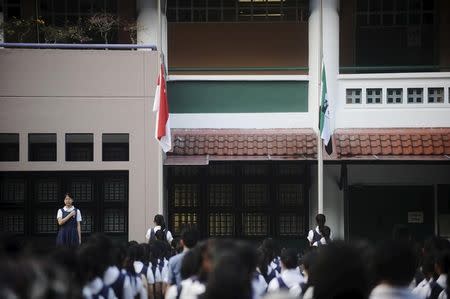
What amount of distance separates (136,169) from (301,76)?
458cm

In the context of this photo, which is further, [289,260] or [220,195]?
[220,195]

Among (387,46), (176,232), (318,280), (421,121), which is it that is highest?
(387,46)

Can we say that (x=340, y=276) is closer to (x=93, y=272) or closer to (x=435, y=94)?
(x=93, y=272)

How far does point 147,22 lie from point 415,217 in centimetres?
782

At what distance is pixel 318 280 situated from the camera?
5.46 metres

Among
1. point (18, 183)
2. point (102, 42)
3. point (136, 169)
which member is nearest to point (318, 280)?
point (136, 169)

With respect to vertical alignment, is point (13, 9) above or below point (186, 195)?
above

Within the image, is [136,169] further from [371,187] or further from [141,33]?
[371,187]

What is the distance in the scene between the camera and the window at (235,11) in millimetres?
22078

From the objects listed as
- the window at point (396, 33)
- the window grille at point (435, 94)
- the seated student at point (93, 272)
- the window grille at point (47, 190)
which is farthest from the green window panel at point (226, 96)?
the seated student at point (93, 272)

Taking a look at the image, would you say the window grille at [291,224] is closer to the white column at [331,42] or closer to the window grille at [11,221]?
the white column at [331,42]

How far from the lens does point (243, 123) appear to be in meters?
21.0

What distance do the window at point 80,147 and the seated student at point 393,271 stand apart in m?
13.9


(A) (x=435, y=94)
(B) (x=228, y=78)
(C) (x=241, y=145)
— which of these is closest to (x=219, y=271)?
(C) (x=241, y=145)
